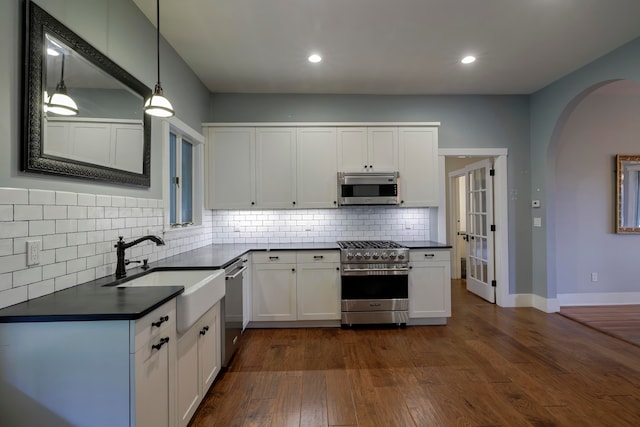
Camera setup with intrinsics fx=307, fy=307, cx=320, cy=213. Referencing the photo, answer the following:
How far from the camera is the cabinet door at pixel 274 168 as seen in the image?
3.78 metres

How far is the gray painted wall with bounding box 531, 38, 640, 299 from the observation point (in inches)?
143

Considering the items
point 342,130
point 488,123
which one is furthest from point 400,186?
point 488,123

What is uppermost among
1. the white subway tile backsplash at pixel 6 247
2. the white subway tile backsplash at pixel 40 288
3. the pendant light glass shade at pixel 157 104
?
the pendant light glass shade at pixel 157 104

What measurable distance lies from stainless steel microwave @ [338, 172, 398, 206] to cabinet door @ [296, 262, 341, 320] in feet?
2.80

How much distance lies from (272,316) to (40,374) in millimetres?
2362

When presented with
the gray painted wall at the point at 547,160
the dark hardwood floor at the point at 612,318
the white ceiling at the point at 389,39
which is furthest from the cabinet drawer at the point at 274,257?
the dark hardwood floor at the point at 612,318

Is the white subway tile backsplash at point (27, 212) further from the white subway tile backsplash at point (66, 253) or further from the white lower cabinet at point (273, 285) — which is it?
the white lower cabinet at point (273, 285)

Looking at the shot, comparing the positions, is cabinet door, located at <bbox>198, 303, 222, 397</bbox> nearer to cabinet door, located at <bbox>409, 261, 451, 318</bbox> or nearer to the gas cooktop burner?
the gas cooktop burner

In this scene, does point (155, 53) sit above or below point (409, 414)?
above

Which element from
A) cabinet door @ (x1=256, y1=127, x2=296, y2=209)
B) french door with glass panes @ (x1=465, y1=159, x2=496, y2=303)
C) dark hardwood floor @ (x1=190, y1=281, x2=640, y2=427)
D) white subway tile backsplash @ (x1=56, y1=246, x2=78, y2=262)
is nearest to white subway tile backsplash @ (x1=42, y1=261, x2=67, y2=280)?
white subway tile backsplash @ (x1=56, y1=246, x2=78, y2=262)

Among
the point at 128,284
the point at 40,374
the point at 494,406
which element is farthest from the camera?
the point at 494,406

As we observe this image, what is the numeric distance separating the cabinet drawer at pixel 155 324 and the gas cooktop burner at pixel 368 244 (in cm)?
216

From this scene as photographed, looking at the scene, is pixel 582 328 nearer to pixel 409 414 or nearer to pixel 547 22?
pixel 409 414

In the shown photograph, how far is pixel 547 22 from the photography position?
2.55 meters
